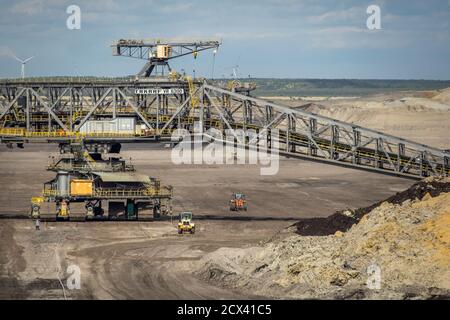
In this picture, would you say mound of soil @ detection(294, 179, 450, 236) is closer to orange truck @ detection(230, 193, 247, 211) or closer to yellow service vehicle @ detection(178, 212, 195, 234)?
yellow service vehicle @ detection(178, 212, 195, 234)

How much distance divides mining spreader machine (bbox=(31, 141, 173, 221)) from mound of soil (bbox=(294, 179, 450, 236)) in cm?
1530

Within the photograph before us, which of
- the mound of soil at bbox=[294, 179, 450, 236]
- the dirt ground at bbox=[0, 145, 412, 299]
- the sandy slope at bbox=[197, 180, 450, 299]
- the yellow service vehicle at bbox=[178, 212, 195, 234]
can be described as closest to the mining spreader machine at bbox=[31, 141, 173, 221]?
the dirt ground at bbox=[0, 145, 412, 299]

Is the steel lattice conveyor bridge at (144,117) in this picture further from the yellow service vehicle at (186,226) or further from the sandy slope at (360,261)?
Result: the sandy slope at (360,261)

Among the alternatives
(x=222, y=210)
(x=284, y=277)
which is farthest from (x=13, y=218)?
(x=284, y=277)

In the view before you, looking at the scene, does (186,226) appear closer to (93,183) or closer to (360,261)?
(93,183)

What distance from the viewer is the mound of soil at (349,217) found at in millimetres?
63362

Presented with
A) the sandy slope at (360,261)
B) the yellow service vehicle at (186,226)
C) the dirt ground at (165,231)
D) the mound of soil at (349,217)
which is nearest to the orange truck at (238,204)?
the dirt ground at (165,231)

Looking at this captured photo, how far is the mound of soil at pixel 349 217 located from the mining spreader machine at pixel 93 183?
15299 mm

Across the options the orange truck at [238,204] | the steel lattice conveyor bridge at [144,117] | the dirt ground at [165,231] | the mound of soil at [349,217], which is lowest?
the dirt ground at [165,231]

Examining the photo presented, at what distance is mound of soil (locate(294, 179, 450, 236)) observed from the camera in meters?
63.4

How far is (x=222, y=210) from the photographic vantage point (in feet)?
283

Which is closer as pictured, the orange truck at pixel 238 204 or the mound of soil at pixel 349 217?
the mound of soil at pixel 349 217

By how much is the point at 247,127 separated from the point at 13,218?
21.8 meters
